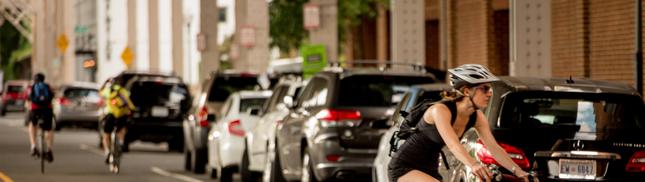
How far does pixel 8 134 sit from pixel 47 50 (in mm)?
57086

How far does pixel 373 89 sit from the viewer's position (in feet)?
67.2

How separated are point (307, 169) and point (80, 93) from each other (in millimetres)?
30461

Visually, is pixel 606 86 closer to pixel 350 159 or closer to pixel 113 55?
pixel 350 159

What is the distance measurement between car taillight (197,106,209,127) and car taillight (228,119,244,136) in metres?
3.96

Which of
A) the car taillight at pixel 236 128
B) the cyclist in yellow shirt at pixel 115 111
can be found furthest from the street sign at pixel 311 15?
the car taillight at pixel 236 128

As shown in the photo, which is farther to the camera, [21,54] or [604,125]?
[21,54]

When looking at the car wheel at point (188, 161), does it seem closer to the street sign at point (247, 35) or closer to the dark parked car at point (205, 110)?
the dark parked car at point (205, 110)

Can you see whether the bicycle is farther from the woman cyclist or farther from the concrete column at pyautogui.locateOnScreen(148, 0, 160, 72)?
the concrete column at pyautogui.locateOnScreen(148, 0, 160, 72)

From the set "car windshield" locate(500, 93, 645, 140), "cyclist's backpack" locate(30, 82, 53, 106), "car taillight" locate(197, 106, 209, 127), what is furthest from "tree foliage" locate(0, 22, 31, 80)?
"car windshield" locate(500, 93, 645, 140)

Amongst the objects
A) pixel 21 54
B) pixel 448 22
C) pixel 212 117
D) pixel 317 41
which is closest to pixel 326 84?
pixel 212 117

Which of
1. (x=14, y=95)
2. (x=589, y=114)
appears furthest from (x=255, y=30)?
(x=14, y=95)

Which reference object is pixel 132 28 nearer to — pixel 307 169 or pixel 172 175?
pixel 172 175

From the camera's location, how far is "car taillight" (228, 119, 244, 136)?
25.8 m

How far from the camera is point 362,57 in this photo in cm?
5744
